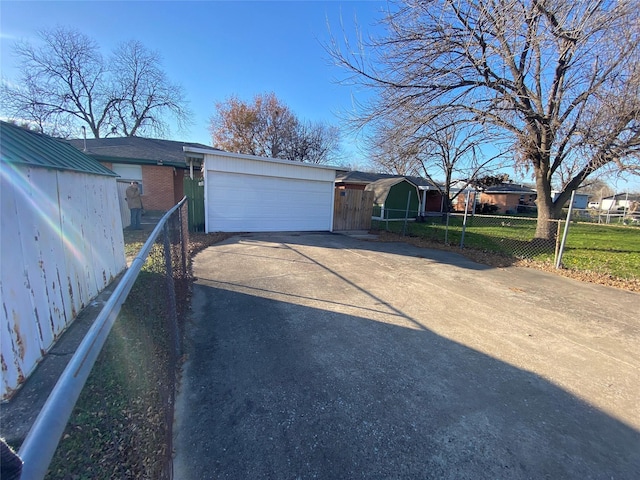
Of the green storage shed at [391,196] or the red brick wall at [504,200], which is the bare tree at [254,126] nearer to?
the green storage shed at [391,196]

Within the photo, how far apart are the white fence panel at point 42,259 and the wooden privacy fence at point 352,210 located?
10.4 m

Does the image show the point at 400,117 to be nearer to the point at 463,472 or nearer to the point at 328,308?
the point at 328,308

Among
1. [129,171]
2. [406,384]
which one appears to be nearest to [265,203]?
[129,171]

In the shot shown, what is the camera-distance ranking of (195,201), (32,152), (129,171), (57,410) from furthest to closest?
(129,171), (195,201), (32,152), (57,410)

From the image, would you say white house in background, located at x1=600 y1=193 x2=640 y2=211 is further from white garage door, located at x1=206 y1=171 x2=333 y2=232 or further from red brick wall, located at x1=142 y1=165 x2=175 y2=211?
red brick wall, located at x1=142 y1=165 x2=175 y2=211

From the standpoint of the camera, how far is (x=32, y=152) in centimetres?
305

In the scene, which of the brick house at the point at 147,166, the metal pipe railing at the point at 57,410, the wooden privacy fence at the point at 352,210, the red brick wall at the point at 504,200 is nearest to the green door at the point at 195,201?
the brick house at the point at 147,166

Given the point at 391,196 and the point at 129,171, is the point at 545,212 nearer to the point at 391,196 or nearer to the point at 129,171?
the point at 391,196

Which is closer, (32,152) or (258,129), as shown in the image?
(32,152)

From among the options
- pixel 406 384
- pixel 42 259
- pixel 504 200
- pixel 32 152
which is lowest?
pixel 406 384

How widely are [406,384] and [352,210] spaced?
11.9 metres

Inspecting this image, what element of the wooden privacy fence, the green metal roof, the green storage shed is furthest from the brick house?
the green storage shed

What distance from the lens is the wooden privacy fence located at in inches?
548

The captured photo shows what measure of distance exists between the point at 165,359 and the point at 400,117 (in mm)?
8457
